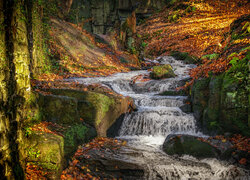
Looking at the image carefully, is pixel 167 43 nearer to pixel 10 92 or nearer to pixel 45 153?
pixel 45 153

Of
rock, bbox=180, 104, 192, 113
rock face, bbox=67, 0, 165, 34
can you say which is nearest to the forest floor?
rock, bbox=180, 104, 192, 113

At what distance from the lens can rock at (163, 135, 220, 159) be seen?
5489 mm

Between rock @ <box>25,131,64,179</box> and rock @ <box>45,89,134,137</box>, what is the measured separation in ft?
6.47

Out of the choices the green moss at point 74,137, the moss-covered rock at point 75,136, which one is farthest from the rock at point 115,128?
the green moss at point 74,137

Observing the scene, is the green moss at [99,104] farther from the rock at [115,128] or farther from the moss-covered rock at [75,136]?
the rock at [115,128]

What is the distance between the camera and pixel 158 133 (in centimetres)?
752

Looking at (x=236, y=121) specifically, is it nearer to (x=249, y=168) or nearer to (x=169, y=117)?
(x=249, y=168)

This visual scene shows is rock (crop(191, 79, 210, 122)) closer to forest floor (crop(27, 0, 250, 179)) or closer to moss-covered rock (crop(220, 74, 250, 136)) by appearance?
forest floor (crop(27, 0, 250, 179))

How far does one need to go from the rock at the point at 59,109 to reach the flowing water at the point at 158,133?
1.72 m

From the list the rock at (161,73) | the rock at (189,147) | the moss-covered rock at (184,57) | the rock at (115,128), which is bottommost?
the rock at (189,147)

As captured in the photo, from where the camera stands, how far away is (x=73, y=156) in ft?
16.1

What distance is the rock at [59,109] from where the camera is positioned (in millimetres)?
5599

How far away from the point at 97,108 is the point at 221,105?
4162 mm

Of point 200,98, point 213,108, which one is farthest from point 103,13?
point 213,108
